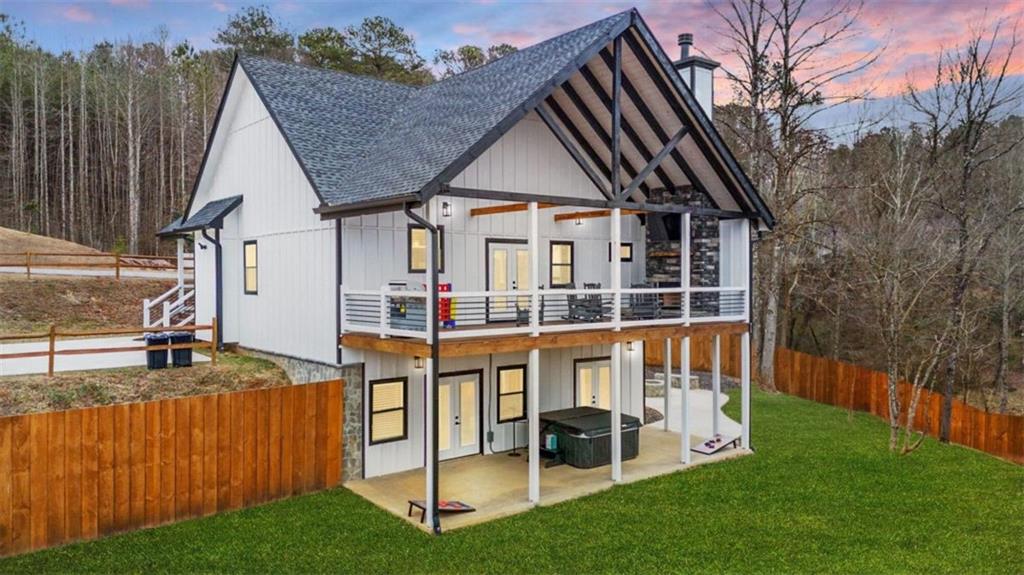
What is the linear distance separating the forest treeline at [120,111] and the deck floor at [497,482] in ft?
77.5

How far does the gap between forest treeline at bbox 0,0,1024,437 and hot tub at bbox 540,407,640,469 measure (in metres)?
6.12

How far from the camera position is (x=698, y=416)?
60.5ft

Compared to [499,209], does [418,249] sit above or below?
below

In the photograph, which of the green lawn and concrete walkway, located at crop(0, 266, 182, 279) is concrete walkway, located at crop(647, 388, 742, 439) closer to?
the green lawn

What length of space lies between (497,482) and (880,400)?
43.6 ft

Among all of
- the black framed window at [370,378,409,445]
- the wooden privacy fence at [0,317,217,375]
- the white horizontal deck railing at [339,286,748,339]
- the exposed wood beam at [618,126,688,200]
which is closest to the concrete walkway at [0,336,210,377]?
the wooden privacy fence at [0,317,217,375]

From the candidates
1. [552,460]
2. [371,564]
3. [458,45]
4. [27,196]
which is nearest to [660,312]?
[552,460]

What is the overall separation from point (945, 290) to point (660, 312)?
1469 cm

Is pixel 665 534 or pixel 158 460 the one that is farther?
pixel 665 534

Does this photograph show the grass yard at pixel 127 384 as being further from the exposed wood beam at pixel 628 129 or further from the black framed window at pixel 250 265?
the exposed wood beam at pixel 628 129

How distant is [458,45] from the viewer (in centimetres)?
3706

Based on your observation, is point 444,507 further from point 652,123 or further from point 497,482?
point 652,123

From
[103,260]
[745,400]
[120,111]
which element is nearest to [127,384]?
[745,400]

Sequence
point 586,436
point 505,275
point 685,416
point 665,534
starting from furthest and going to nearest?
point 505,275 → point 685,416 → point 586,436 → point 665,534
